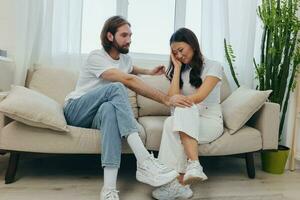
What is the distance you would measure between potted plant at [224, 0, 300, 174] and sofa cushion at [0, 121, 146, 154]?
4.02 feet

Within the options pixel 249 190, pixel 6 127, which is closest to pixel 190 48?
pixel 249 190

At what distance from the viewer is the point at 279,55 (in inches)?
94.5

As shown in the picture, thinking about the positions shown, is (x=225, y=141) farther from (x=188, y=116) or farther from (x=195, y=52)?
(x=195, y=52)

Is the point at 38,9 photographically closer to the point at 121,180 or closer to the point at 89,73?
the point at 89,73

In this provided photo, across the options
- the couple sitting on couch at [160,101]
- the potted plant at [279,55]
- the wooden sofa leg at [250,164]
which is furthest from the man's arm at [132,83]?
the potted plant at [279,55]

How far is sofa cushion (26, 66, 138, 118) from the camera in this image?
7.60 feet

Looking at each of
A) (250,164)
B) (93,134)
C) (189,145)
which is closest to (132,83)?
(93,134)

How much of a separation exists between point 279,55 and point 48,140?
176cm

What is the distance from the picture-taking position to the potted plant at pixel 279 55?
2.35 meters

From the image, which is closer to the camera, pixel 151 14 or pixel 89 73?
pixel 89 73

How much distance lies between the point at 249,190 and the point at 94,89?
1.11 meters

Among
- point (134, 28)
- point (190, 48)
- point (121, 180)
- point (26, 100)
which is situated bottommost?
point (121, 180)

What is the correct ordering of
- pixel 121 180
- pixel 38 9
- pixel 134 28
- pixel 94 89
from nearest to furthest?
pixel 94 89 → pixel 121 180 → pixel 38 9 → pixel 134 28

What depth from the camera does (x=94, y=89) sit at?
189 cm
